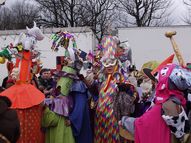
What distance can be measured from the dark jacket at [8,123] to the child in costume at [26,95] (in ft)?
4.68

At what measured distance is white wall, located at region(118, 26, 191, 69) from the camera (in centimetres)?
1429

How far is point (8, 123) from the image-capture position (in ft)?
8.89

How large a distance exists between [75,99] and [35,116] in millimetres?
730

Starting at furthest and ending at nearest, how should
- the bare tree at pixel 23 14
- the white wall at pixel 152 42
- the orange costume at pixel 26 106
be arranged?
the bare tree at pixel 23 14
the white wall at pixel 152 42
the orange costume at pixel 26 106

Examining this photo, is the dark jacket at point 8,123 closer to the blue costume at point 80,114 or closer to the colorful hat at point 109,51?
the blue costume at point 80,114

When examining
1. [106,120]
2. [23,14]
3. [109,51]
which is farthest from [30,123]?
[23,14]

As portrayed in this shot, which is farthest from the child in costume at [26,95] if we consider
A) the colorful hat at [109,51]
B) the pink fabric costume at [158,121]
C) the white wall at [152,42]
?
the white wall at [152,42]

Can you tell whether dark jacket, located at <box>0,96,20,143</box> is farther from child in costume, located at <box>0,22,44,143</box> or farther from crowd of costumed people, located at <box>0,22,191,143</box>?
child in costume, located at <box>0,22,44,143</box>

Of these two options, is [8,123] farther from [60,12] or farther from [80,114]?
[60,12]

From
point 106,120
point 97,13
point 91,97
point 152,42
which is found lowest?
point 106,120

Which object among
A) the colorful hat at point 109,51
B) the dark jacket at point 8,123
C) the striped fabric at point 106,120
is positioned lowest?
the striped fabric at point 106,120

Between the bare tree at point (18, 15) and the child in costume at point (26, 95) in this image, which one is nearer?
the child in costume at point (26, 95)

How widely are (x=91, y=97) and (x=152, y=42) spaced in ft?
31.7

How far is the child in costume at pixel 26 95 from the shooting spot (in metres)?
4.24
